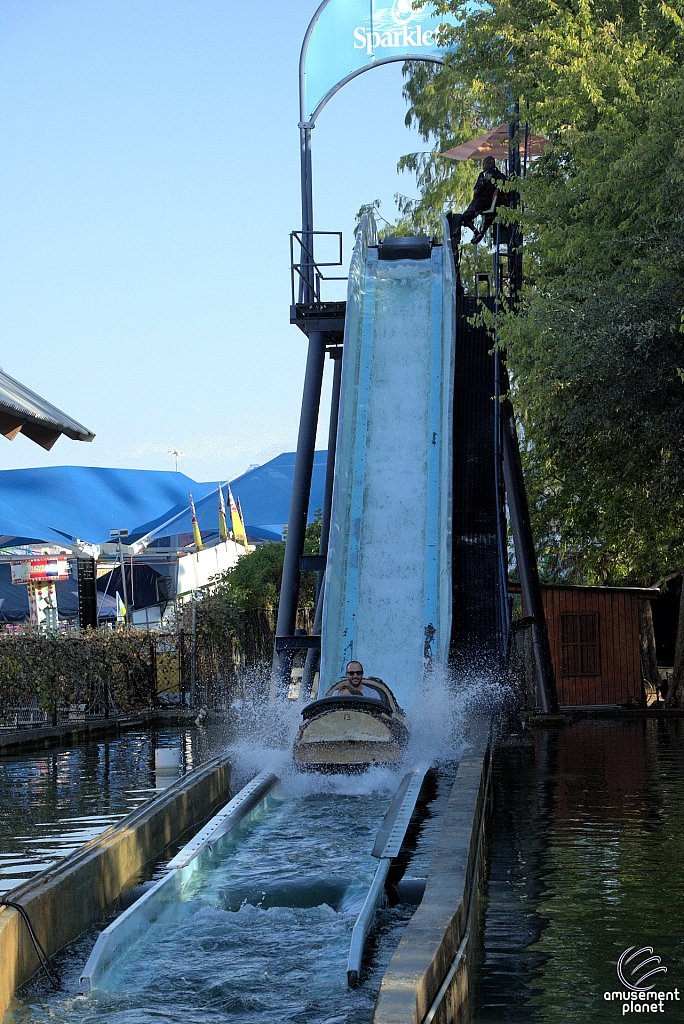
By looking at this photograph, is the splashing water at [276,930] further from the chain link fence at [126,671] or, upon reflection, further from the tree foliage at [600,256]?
the chain link fence at [126,671]

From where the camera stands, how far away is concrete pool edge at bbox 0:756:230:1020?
17.4ft

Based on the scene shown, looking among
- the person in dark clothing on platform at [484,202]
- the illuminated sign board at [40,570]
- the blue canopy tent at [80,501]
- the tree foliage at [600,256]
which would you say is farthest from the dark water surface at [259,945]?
the blue canopy tent at [80,501]

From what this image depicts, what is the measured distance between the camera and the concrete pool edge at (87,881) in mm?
5301

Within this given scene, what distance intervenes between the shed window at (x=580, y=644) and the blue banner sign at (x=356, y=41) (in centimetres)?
961

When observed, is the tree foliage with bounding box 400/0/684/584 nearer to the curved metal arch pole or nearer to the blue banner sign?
the blue banner sign

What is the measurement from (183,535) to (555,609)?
19.8 m

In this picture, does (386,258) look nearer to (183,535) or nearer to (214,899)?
(214,899)

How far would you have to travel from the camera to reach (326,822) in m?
9.26

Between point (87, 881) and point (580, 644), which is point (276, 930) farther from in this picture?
point (580, 644)

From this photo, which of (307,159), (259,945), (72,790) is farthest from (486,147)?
(259,945)

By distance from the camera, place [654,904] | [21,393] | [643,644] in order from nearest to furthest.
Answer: [654,904] → [21,393] → [643,644]

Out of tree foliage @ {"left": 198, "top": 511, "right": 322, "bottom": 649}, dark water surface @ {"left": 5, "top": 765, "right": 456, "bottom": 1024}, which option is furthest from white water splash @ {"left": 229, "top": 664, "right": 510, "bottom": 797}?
tree foliage @ {"left": 198, "top": 511, "right": 322, "bottom": 649}

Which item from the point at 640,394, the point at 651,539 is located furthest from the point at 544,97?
the point at 651,539

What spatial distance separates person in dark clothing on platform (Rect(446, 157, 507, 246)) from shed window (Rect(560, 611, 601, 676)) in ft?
22.2
